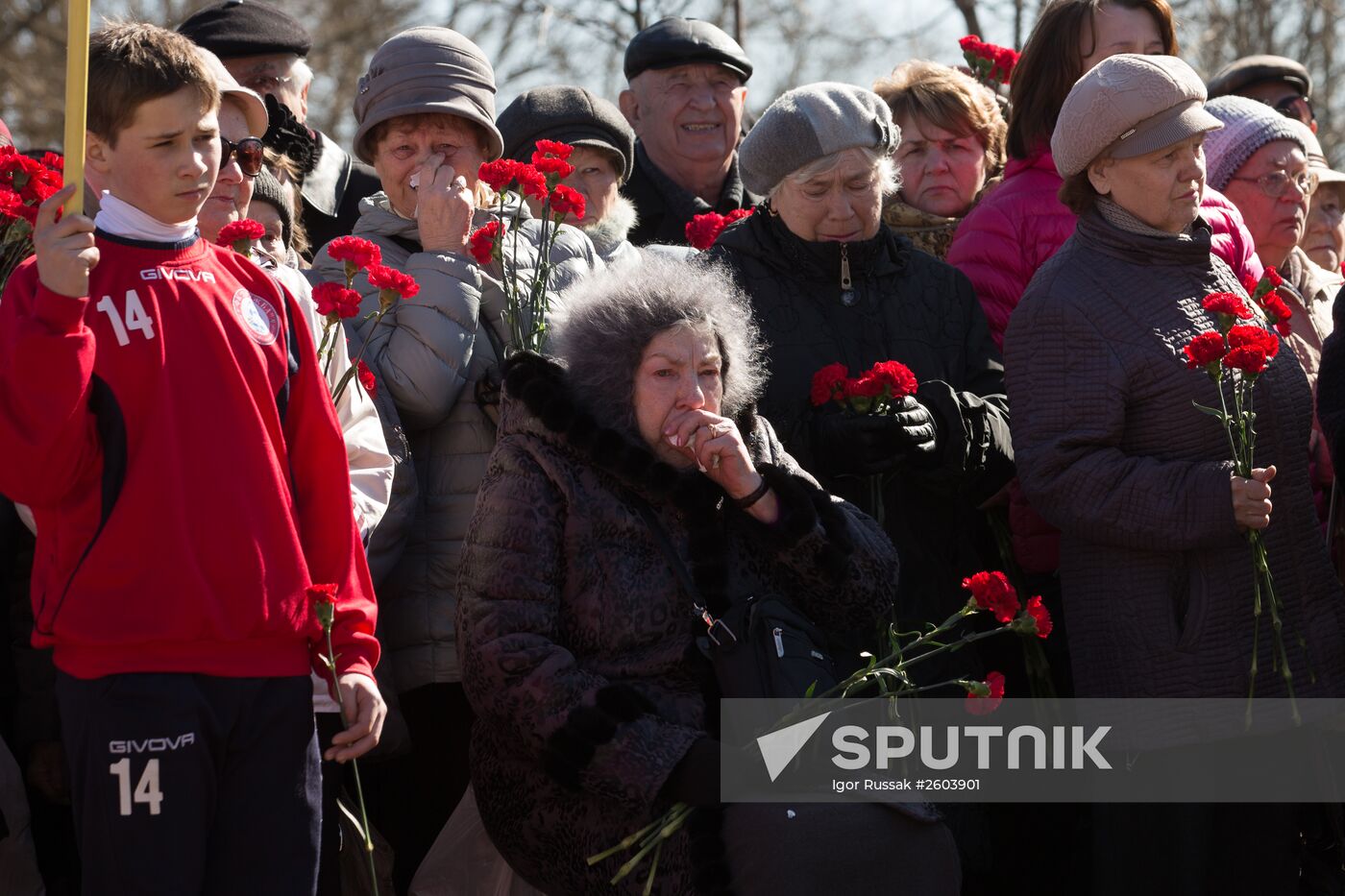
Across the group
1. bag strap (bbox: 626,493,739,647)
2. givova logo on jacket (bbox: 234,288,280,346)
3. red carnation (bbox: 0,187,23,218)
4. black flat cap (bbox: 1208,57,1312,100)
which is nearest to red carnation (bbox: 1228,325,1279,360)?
bag strap (bbox: 626,493,739,647)

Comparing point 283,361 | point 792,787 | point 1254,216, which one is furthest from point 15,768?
point 1254,216

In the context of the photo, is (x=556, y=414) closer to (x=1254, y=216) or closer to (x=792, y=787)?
(x=792, y=787)

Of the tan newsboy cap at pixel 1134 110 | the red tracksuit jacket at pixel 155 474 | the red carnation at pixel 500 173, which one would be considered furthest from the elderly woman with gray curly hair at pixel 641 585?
the tan newsboy cap at pixel 1134 110

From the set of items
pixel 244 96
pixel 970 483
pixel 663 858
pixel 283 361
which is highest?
pixel 244 96

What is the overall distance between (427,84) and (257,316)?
4.98ft

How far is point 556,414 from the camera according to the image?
12.6ft

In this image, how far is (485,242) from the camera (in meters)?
4.24

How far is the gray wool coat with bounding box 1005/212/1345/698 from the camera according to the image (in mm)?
4227

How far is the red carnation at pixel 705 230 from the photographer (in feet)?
15.9

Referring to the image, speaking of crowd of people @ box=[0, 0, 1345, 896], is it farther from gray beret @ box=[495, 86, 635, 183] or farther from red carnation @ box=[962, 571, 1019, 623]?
red carnation @ box=[962, 571, 1019, 623]

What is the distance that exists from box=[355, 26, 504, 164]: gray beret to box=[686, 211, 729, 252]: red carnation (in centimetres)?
56

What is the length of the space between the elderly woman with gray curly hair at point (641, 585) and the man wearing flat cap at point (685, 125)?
200cm

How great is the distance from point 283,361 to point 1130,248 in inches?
84.6

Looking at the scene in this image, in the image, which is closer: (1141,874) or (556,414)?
(556,414)
